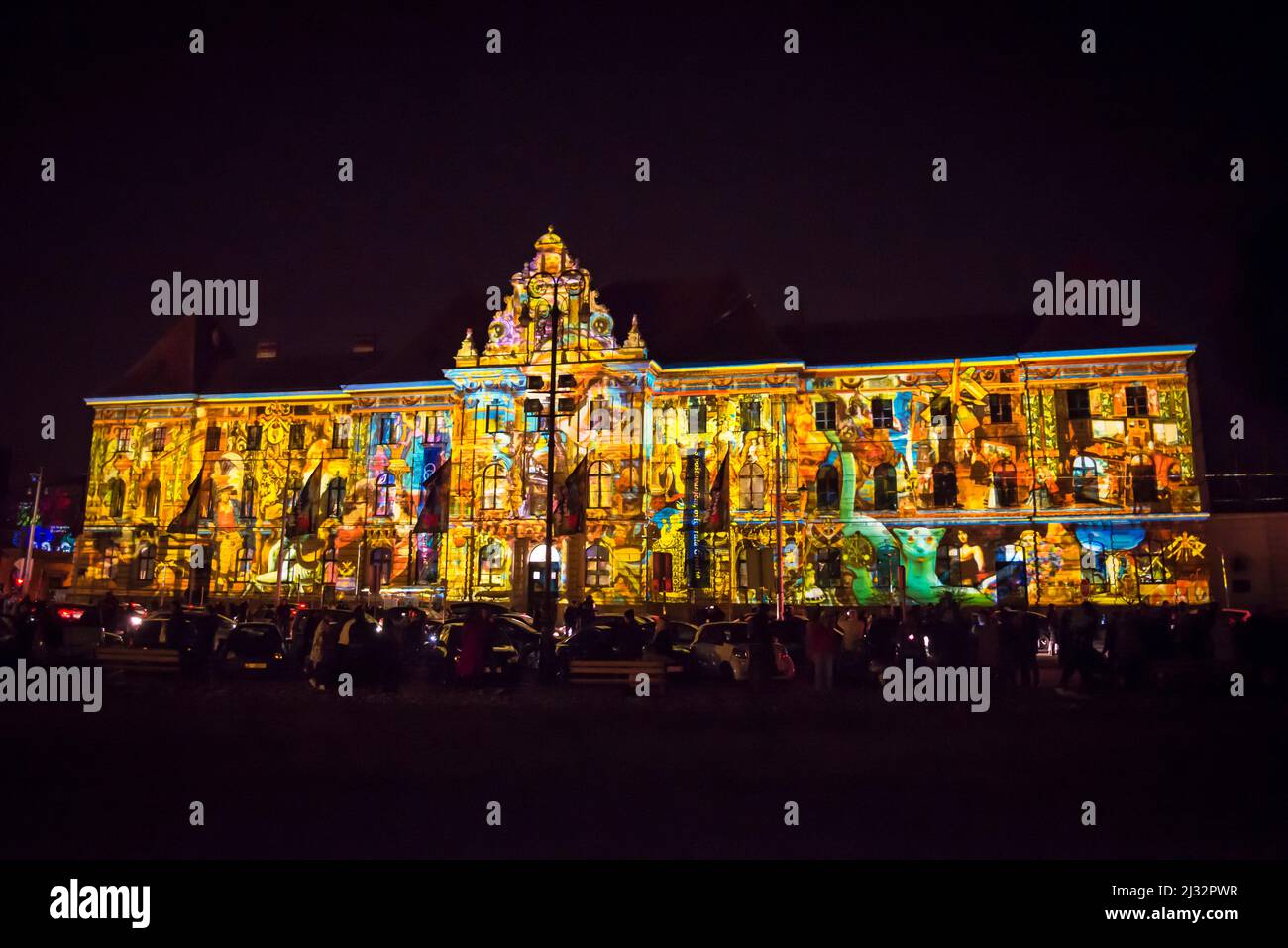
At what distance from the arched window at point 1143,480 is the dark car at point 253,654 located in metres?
36.2

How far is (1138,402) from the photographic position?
4556 centimetres

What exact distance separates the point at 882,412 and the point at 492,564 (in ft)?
63.9

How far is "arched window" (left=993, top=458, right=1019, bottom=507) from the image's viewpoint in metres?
46.5

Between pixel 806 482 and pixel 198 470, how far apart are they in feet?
103

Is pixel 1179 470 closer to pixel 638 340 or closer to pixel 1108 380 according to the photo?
pixel 1108 380

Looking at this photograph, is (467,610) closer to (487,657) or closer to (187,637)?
(187,637)

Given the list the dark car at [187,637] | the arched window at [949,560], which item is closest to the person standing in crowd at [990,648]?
the dark car at [187,637]

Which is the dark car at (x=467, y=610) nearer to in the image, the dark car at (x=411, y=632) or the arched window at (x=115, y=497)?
the dark car at (x=411, y=632)

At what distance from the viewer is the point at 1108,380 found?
45781mm

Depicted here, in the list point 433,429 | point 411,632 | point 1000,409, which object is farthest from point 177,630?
point 1000,409

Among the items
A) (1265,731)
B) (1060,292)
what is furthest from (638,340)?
(1265,731)

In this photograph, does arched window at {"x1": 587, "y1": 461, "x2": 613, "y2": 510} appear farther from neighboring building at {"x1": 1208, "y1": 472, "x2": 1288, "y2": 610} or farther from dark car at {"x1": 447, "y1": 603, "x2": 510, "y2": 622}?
neighboring building at {"x1": 1208, "y1": 472, "x2": 1288, "y2": 610}

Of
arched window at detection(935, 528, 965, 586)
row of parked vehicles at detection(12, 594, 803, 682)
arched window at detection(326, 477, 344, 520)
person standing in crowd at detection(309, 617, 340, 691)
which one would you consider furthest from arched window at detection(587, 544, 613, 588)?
person standing in crowd at detection(309, 617, 340, 691)

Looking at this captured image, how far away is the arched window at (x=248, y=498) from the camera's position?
176 feet
